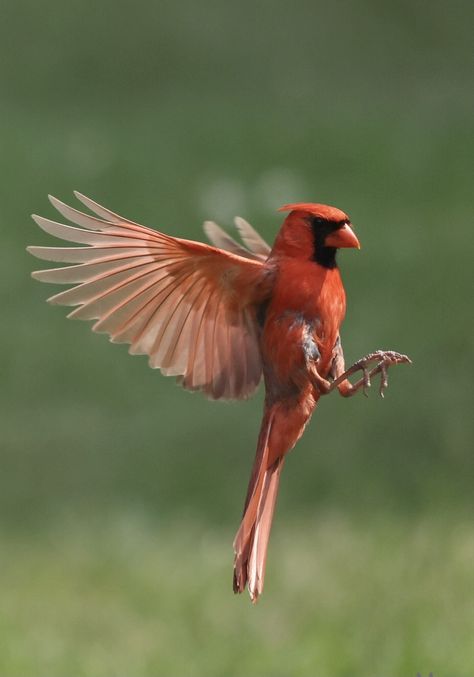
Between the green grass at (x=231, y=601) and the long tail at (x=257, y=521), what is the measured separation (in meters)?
2.40

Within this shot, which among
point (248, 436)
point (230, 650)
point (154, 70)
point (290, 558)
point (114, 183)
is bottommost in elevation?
point (230, 650)

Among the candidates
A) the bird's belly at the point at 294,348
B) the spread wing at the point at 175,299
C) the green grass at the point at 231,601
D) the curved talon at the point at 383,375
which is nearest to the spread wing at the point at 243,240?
the spread wing at the point at 175,299

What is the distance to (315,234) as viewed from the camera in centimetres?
238

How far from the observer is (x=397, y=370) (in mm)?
6379

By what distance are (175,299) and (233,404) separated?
3.89 meters

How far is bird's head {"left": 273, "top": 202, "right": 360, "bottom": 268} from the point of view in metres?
2.31

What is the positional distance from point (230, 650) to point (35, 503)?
1318 mm

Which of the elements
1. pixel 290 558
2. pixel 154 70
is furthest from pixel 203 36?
pixel 290 558

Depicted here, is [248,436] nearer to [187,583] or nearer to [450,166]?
[187,583]

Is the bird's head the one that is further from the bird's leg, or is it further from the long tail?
the long tail

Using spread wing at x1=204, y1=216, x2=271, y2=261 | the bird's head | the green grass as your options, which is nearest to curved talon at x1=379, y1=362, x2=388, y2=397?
the bird's head

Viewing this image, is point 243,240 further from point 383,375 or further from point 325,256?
point 383,375

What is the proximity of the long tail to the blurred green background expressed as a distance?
2.46m

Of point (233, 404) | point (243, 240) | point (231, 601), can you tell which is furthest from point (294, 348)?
point (233, 404)
